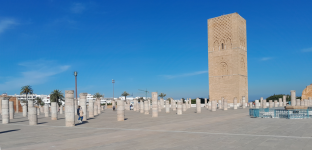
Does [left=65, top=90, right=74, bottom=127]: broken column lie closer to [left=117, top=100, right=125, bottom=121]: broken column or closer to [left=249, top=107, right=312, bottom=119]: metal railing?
[left=117, top=100, right=125, bottom=121]: broken column

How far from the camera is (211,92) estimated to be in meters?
53.0

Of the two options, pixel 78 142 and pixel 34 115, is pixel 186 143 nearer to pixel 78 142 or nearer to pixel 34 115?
pixel 78 142

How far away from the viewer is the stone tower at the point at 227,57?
50.1 metres

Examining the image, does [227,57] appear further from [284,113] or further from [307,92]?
[284,113]

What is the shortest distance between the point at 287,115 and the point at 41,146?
14.7 meters

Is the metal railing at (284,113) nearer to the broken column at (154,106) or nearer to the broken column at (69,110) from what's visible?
the broken column at (154,106)

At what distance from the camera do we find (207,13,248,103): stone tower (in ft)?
164

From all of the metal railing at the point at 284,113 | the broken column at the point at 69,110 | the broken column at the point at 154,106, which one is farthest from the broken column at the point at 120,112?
the metal railing at the point at 284,113

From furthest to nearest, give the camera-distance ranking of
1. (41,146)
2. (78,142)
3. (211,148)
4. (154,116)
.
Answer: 1. (154,116)
2. (78,142)
3. (41,146)
4. (211,148)

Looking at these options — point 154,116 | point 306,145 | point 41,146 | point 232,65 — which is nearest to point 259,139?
point 306,145

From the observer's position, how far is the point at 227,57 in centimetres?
5109

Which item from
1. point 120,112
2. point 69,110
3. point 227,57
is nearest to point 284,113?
point 120,112

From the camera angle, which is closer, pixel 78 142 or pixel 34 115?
pixel 78 142

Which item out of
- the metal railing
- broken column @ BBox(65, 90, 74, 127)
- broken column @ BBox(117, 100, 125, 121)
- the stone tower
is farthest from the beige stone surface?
broken column @ BBox(65, 90, 74, 127)
